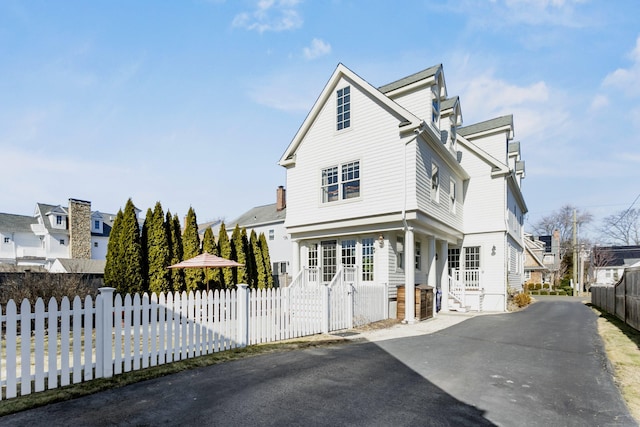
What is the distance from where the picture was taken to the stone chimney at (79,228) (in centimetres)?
3922

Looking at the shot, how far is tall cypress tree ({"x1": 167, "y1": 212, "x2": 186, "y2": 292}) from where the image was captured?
48.8 ft

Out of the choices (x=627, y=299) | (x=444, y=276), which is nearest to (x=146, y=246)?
(x=444, y=276)

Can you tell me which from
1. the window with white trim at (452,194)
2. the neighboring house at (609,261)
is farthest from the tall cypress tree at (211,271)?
the neighboring house at (609,261)

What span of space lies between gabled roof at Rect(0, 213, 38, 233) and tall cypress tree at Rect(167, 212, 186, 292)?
36.7m

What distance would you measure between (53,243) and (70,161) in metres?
26.9

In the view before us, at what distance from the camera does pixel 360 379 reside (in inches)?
234

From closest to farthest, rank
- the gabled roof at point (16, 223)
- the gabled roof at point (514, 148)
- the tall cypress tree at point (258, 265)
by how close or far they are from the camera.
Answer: the tall cypress tree at point (258, 265) → the gabled roof at point (514, 148) → the gabled roof at point (16, 223)

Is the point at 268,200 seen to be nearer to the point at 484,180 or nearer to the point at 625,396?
the point at 484,180

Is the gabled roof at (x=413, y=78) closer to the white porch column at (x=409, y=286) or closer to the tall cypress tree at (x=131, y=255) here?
the white porch column at (x=409, y=286)

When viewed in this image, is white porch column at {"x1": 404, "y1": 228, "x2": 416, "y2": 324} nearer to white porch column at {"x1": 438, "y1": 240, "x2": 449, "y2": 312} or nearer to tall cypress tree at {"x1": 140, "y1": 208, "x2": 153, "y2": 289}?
white porch column at {"x1": 438, "y1": 240, "x2": 449, "y2": 312}

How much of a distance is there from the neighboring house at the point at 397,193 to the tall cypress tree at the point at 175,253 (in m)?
4.77

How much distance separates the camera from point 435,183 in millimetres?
15586

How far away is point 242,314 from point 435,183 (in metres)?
10.5

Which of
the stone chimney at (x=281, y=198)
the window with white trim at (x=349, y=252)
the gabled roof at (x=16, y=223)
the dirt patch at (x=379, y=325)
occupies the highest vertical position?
the stone chimney at (x=281, y=198)
